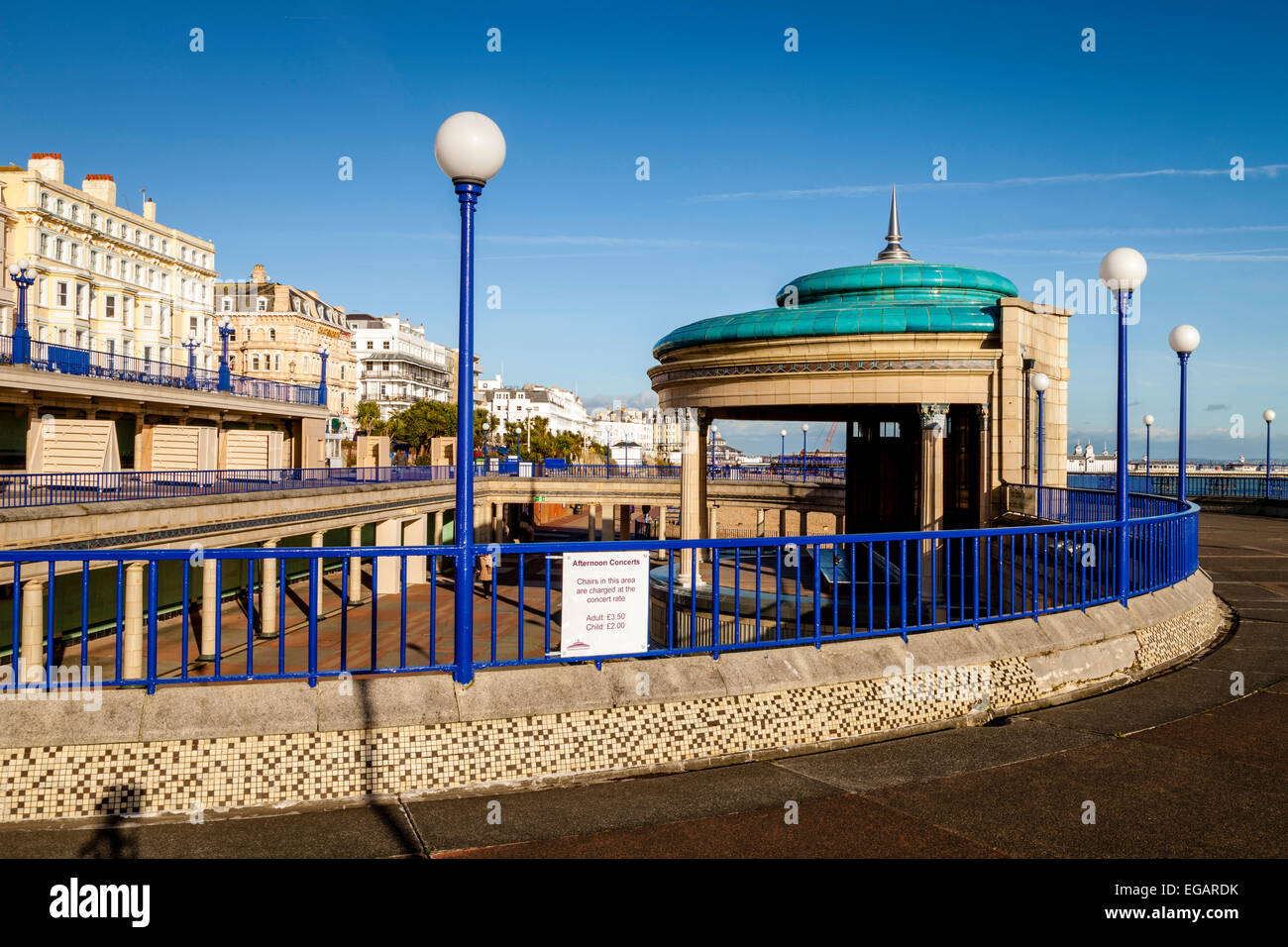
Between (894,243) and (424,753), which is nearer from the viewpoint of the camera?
(424,753)

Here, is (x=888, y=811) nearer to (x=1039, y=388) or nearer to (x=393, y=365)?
(x=1039, y=388)

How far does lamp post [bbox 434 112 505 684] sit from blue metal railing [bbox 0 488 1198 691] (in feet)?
0.45

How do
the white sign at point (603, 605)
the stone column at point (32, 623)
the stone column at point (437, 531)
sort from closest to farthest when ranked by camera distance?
the white sign at point (603, 605) < the stone column at point (32, 623) < the stone column at point (437, 531)

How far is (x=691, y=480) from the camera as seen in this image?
20.8 meters

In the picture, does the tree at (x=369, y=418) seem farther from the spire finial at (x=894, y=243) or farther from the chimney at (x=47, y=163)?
the spire finial at (x=894, y=243)

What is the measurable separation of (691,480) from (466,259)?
50.6 ft

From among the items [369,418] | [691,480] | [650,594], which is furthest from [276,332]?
[650,594]

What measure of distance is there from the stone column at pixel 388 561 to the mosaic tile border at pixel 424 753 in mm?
35500

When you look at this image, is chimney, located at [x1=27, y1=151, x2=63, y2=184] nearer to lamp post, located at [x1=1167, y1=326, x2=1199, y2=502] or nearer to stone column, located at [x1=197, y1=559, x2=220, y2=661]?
stone column, located at [x1=197, y1=559, x2=220, y2=661]

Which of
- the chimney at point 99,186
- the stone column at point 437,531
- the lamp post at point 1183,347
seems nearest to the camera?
the lamp post at point 1183,347

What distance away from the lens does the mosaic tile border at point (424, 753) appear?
182 inches

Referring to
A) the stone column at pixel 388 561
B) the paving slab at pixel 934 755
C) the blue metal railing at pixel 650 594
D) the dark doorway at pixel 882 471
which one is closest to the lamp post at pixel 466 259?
the blue metal railing at pixel 650 594

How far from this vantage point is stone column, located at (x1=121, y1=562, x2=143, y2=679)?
2227 centimetres
